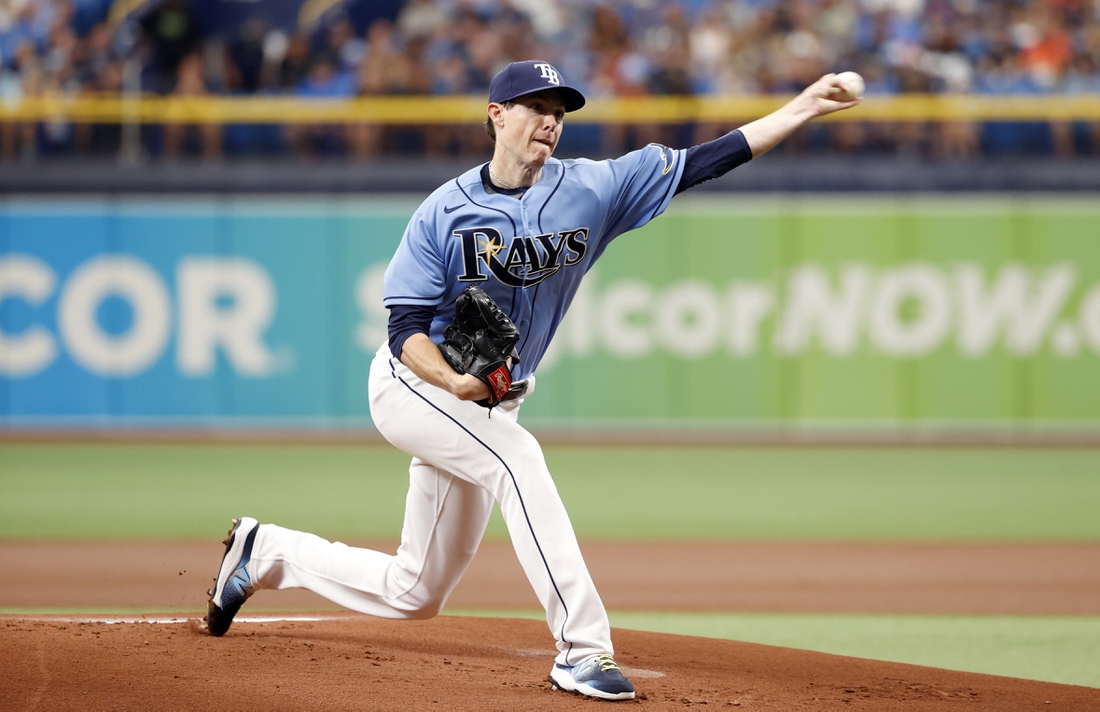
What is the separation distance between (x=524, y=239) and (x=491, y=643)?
1589mm

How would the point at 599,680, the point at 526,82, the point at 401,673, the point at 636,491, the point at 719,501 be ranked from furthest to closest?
the point at 636,491
the point at 719,501
the point at 401,673
the point at 526,82
the point at 599,680

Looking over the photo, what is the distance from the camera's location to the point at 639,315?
12375 mm

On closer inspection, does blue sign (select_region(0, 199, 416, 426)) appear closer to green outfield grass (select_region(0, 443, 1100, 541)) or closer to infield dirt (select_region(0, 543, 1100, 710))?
green outfield grass (select_region(0, 443, 1100, 541))

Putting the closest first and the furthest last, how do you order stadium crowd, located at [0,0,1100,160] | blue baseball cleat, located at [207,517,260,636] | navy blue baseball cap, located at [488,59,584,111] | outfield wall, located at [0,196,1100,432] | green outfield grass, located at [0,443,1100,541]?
navy blue baseball cap, located at [488,59,584,111] → blue baseball cleat, located at [207,517,260,636] → green outfield grass, located at [0,443,1100,541] → outfield wall, located at [0,196,1100,432] → stadium crowd, located at [0,0,1100,160]

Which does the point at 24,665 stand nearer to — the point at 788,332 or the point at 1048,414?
the point at 788,332

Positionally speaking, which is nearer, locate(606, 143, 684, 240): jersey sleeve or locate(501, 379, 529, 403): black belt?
locate(501, 379, 529, 403): black belt

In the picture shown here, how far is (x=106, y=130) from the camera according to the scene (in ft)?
41.3

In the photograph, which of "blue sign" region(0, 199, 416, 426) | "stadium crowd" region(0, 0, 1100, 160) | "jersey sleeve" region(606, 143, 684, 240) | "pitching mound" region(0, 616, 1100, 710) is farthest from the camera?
"stadium crowd" region(0, 0, 1100, 160)

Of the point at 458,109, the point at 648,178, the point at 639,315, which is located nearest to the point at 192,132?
the point at 458,109

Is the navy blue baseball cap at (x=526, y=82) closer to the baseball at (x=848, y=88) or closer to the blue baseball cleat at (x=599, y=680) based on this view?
the baseball at (x=848, y=88)

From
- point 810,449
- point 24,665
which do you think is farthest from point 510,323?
point 810,449

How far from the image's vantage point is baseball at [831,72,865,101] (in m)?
3.97

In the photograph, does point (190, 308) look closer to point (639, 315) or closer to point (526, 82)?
point (639, 315)

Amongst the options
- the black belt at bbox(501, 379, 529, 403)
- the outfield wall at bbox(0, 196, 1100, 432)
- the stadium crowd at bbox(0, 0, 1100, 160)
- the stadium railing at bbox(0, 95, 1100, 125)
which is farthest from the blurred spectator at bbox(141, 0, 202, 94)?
the black belt at bbox(501, 379, 529, 403)
